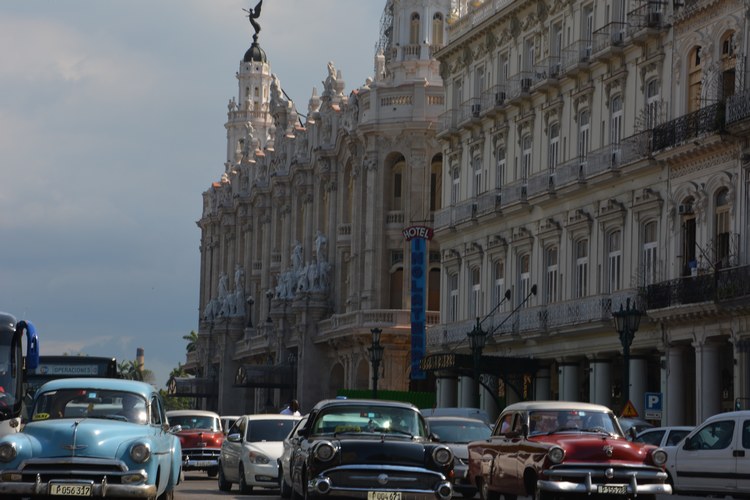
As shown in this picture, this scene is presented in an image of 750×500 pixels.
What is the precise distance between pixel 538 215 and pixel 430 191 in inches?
816

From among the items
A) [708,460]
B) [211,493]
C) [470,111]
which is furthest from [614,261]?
[708,460]

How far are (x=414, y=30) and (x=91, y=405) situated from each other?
5637 centimetres

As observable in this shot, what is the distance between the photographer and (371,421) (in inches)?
856

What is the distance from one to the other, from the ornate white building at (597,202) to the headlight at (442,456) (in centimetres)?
1819

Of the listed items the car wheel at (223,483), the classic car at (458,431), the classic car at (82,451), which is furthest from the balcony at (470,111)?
the classic car at (82,451)

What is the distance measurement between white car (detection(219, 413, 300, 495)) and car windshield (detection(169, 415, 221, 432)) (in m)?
6.74

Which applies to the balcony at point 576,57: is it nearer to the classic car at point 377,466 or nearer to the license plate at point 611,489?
the license plate at point 611,489

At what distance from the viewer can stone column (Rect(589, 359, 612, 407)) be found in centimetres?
4766

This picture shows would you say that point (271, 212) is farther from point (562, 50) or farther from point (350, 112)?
point (562, 50)

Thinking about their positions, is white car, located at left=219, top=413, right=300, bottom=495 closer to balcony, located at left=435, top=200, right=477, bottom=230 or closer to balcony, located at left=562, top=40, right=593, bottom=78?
balcony, located at left=562, top=40, right=593, bottom=78

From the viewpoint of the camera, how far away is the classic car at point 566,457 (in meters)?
22.0

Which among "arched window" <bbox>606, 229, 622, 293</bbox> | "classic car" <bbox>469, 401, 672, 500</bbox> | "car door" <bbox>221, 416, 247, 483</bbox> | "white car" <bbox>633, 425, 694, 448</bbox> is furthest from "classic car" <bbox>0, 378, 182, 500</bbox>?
"arched window" <bbox>606, 229, 622, 293</bbox>

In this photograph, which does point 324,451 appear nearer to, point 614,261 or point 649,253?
point 649,253

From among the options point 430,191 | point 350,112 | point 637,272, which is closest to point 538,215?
point 637,272
